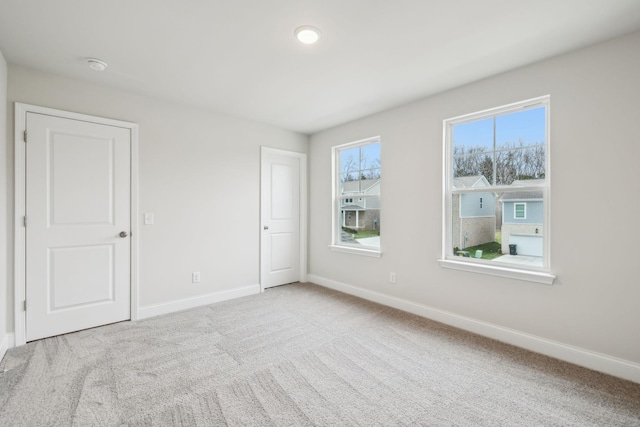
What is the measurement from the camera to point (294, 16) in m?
1.94

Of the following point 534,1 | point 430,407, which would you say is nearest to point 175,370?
point 430,407

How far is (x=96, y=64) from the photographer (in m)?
2.53

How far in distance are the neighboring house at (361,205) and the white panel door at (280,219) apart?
83 centimetres

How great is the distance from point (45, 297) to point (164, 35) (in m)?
2.58

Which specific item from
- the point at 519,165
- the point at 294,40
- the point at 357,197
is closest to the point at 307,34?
the point at 294,40

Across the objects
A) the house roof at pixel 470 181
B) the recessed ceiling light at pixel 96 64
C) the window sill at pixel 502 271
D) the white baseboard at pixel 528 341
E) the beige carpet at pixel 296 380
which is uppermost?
the recessed ceiling light at pixel 96 64

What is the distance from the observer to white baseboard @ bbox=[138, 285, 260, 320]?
129 inches

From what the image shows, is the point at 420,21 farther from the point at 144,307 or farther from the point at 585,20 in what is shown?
the point at 144,307

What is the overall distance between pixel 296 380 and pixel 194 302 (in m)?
2.04

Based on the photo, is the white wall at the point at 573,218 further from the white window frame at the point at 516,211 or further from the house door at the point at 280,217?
the house door at the point at 280,217

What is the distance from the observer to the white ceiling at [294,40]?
72.9 inches

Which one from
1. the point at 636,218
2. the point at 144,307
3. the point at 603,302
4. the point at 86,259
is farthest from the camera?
the point at 144,307

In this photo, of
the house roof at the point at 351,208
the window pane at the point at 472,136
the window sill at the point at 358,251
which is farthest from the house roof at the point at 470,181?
the house roof at the point at 351,208

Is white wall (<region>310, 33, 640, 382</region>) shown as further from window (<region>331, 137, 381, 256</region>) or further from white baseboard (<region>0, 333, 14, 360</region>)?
white baseboard (<region>0, 333, 14, 360</region>)
